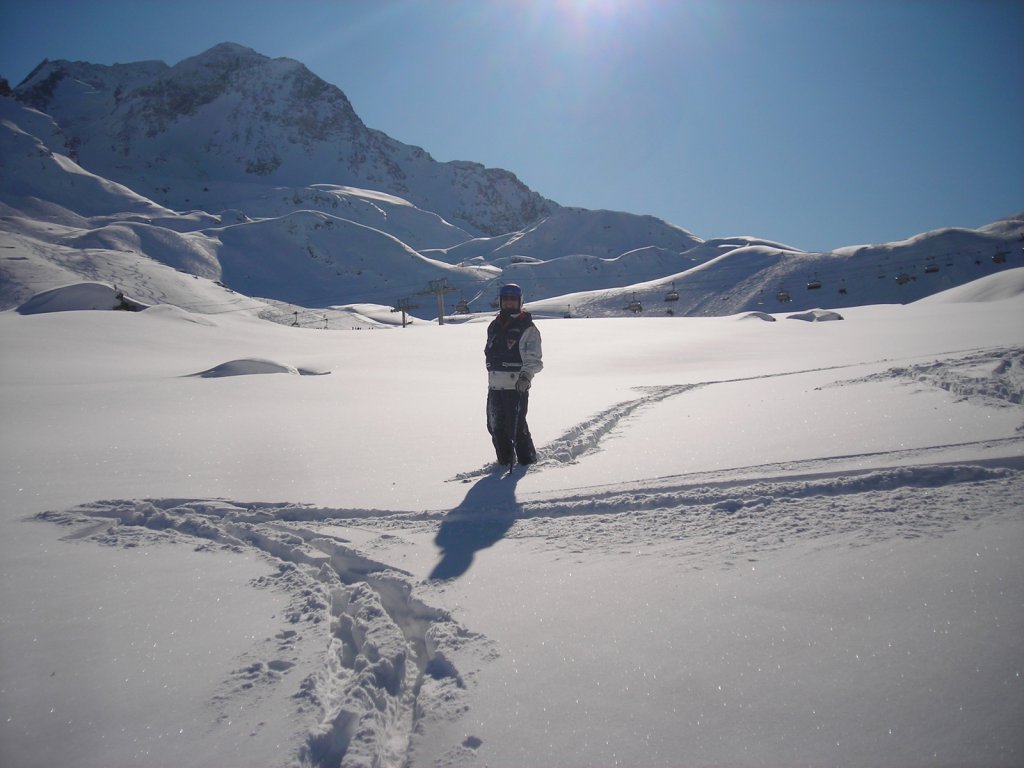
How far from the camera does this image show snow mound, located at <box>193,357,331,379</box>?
39.5ft

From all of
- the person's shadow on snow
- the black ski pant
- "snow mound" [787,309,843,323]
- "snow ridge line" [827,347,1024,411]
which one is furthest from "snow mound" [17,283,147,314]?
"snow mound" [787,309,843,323]

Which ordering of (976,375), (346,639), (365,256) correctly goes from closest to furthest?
(346,639) → (976,375) → (365,256)

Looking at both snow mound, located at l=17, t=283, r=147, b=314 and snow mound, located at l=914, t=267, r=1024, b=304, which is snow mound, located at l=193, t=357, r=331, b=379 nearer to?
snow mound, located at l=17, t=283, r=147, b=314

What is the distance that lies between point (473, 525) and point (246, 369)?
10.3 m

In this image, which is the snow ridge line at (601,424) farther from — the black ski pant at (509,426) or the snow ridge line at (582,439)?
the black ski pant at (509,426)

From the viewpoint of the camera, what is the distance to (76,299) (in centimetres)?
2758

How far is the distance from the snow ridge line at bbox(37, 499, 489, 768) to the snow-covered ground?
0.01m

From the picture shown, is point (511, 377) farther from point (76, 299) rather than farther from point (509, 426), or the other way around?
point (76, 299)

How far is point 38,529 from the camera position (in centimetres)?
369

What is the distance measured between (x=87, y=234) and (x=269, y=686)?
10891 centimetres

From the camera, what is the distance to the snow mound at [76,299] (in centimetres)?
2672

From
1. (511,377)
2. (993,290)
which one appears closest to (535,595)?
(511,377)

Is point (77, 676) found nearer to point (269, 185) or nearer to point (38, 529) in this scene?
point (38, 529)

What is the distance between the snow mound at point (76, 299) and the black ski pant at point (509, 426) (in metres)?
28.9
